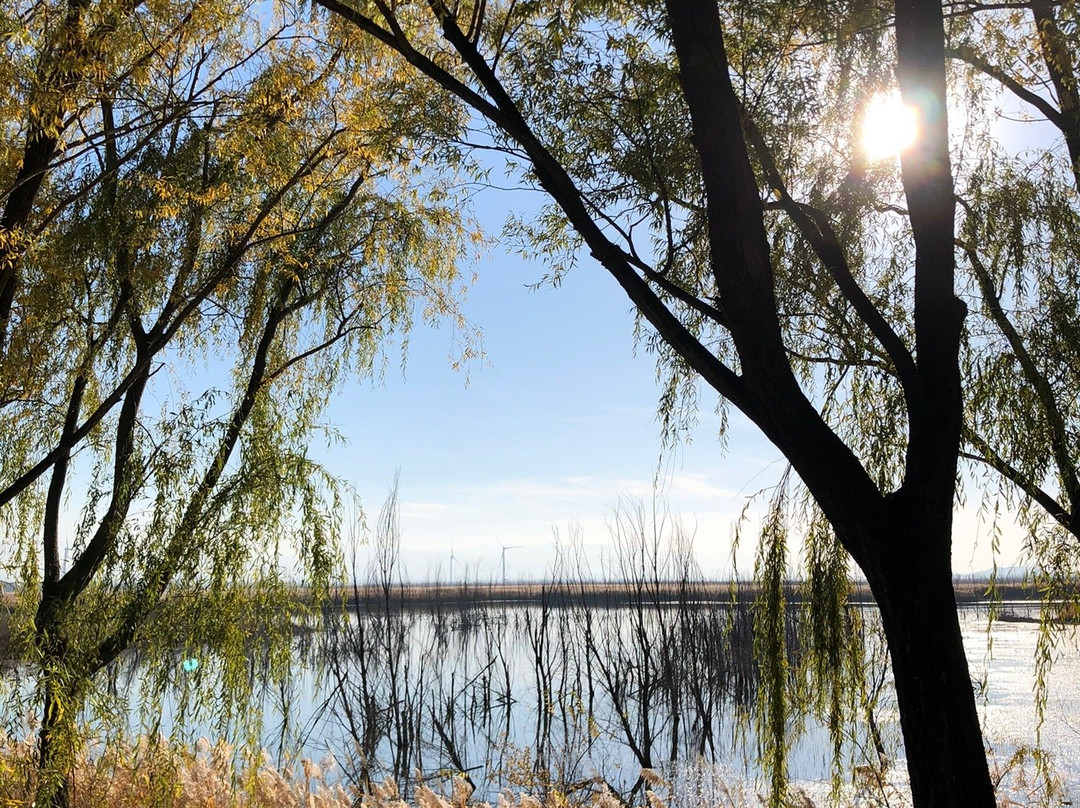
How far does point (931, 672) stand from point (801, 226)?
137 centimetres

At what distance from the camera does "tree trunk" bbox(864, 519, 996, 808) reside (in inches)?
86.5

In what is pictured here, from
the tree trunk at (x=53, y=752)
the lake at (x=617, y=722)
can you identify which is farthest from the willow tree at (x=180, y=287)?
the lake at (x=617, y=722)

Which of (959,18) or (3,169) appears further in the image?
(959,18)

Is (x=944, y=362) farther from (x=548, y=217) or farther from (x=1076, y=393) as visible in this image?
(x=548, y=217)

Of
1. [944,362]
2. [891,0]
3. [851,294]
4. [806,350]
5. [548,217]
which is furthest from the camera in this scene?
[548,217]

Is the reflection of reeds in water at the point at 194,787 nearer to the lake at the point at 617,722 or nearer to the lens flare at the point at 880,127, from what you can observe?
the lake at the point at 617,722

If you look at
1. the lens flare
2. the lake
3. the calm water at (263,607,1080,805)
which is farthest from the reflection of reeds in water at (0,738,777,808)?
the lens flare

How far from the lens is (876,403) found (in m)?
3.55

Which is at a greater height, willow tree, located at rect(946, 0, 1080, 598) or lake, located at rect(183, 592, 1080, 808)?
willow tree, located at rect(946, 0, 1080, 598)

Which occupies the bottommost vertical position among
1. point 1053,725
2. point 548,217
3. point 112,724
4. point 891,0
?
point 1053,725

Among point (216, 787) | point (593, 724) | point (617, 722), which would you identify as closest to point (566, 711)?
point (617, 722)

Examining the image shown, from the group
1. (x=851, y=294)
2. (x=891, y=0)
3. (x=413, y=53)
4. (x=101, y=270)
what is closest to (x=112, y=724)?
(x=101, y=270)

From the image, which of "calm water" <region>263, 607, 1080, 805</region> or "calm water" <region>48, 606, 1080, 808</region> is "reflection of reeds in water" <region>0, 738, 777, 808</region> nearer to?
"calm water" <region>48, 606, 1080, 808</region>

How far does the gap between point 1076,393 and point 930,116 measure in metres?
1.49
